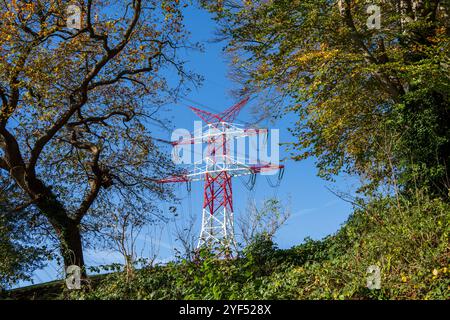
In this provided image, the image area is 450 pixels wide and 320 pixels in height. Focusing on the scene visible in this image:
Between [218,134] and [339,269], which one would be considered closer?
[339,269]

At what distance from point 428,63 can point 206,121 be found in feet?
24.9

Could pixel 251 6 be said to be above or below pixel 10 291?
above

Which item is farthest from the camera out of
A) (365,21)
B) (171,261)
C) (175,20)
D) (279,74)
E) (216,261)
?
(279,74)

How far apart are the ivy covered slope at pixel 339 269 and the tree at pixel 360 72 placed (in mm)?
1507

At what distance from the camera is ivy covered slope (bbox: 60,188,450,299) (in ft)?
22.3

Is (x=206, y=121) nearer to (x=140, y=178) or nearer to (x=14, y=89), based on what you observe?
(x=140, y=178)

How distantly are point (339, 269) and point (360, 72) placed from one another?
22.9 ft

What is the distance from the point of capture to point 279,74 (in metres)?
13.9

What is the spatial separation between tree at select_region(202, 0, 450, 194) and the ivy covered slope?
1.51m

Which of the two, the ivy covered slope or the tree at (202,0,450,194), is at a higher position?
the tree at (202,0,450,194)

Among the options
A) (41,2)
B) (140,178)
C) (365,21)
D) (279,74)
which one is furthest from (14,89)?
(365,21)

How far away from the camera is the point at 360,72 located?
1302 centimetres
